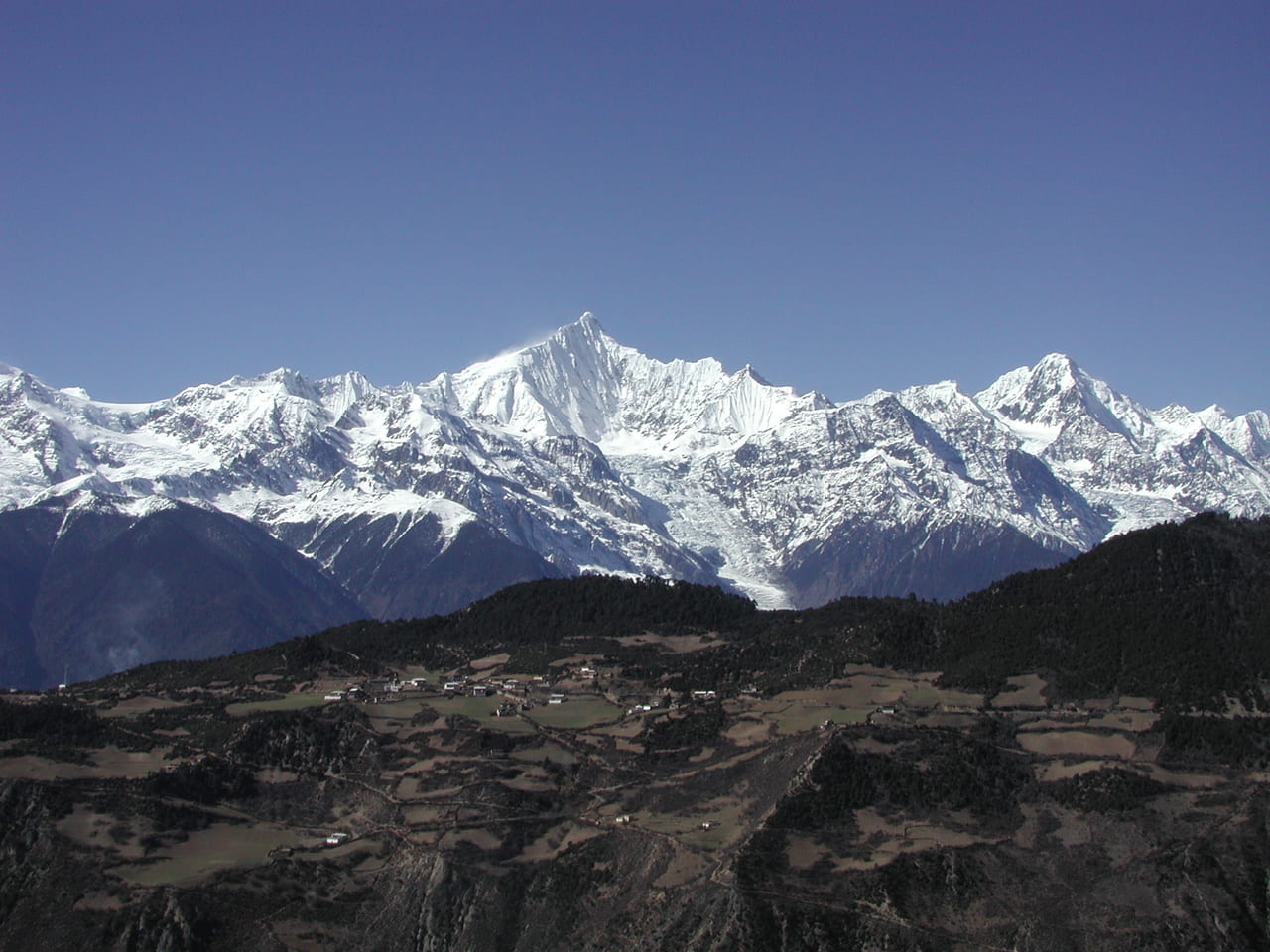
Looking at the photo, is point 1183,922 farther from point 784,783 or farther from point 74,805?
point 74,805

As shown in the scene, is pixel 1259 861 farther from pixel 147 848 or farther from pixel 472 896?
pixel 147 848

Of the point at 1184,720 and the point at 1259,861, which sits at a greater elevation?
the point at 1184,720

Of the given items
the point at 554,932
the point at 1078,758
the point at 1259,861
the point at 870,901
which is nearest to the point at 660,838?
the point at 554,932

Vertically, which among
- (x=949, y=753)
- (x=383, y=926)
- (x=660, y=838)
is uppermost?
(x=949, y=753)

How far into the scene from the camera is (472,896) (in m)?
184

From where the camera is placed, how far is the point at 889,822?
182 metres

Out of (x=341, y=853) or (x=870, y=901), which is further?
(x=341, y=853)

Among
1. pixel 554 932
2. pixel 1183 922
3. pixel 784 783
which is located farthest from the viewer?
pixel 784 783

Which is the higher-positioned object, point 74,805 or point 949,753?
point 949,753

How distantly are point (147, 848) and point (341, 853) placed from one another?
22.7 meters

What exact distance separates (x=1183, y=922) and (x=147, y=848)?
11723cm

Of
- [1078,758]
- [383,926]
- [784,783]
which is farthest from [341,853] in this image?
[1078,758]

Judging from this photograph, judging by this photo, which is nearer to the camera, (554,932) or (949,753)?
(554,932)

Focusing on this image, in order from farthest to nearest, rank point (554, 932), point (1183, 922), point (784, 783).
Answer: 1. point (784, 783)
2. point (554, 932)
3. point (1183, 922)
